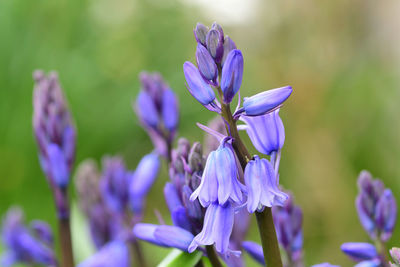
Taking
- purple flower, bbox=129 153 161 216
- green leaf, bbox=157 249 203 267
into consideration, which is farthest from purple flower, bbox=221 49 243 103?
purple flower, bbox=129 153 161 216

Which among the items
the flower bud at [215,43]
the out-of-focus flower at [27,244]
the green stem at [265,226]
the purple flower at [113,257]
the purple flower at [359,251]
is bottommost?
the purple flower at [359,251]

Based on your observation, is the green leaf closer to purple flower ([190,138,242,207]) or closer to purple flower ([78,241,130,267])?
purple flower ([190,138,242,207])

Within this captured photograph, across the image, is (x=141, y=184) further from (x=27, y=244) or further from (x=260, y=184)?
(x=260, y=184)

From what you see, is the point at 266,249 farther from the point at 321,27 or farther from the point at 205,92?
the point at 321,27

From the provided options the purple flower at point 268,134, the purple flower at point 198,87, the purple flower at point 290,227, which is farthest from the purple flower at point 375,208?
the purple flower at point 198,87

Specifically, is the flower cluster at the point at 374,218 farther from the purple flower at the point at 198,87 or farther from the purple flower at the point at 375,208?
the purple flower at the point at 198,87

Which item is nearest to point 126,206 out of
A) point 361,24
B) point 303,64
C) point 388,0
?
point 303,64

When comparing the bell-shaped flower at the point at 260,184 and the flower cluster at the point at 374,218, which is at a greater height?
the bell-shaped flower at the point at 260,184
